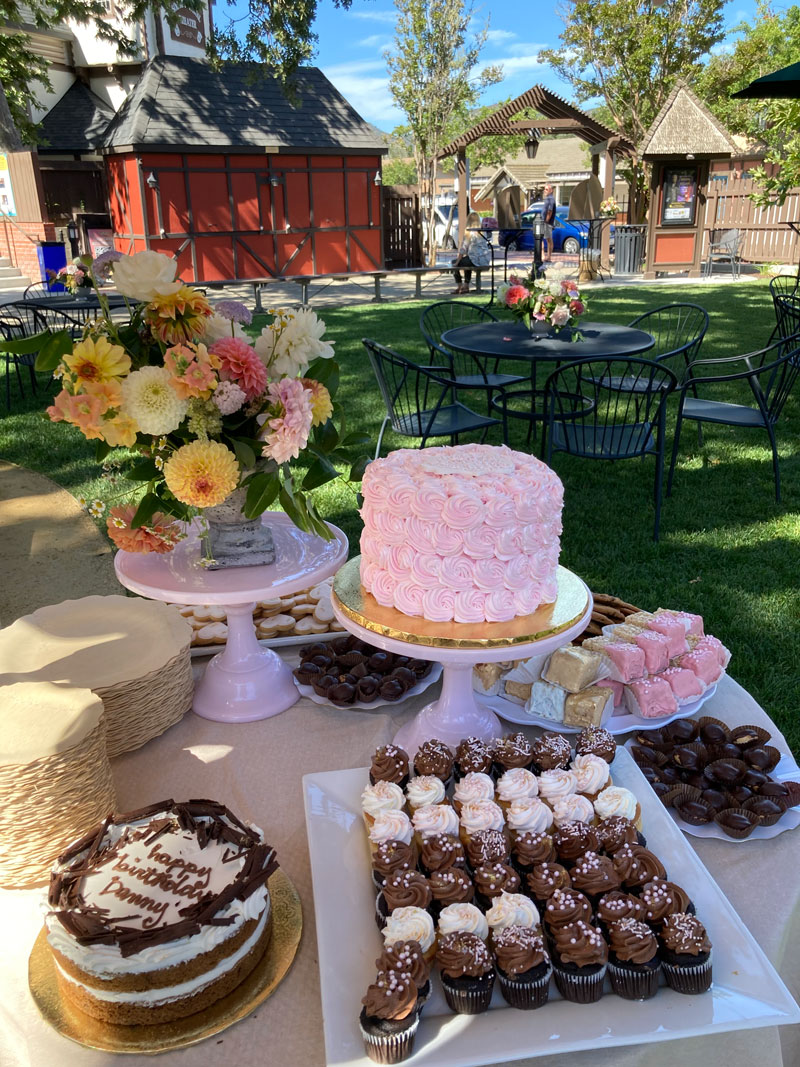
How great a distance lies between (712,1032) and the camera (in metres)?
1.22

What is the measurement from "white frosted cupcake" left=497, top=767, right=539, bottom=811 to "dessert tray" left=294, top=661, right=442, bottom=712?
2.01 ft

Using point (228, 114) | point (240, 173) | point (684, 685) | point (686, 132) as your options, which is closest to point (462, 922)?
point (684, 685)

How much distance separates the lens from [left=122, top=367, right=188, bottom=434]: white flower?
1.74 meters

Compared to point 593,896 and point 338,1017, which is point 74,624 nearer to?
point 338,1017

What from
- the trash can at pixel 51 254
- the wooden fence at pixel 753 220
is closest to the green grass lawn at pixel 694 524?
the trash can at pixel 51 254

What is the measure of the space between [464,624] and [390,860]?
566 mm

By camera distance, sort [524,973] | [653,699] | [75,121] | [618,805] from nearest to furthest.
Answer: [524,973] → [618,805] → [653,699] → [75,121]

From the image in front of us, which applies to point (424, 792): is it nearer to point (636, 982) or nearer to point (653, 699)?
point (636, 982)

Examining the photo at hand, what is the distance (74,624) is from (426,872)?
1.27m

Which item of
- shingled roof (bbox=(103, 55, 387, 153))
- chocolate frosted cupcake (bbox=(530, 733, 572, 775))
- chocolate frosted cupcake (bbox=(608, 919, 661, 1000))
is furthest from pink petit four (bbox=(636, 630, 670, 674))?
shingled roof (bbox=(103, 55, 387, 153))

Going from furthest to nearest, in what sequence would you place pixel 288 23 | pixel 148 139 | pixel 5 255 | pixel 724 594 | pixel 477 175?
pixel 477 175, pixel 5 255, pixel 148 139, pixel 288 23, pixel 724 594

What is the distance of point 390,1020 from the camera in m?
1.18

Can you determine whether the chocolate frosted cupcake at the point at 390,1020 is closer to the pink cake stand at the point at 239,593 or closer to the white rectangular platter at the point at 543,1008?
the white rectangular platter at the point at 543,1008

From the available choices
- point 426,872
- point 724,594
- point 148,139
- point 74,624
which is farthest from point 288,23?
point 426,872
